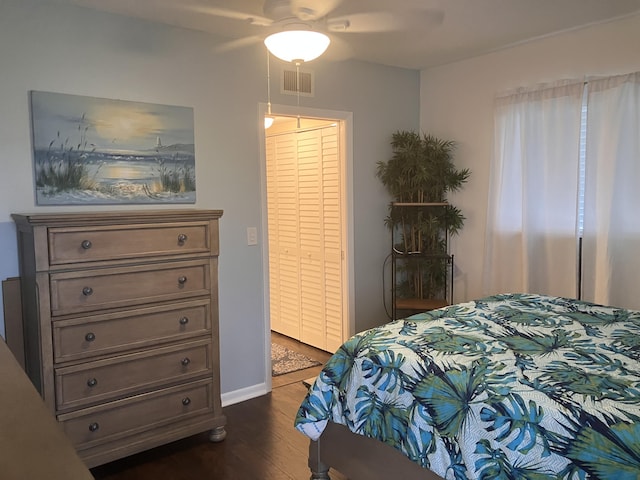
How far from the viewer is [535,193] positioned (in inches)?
143

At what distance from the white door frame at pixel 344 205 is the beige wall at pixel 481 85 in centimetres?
87

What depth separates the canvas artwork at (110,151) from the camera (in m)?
2.74

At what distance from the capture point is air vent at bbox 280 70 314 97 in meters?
3.62

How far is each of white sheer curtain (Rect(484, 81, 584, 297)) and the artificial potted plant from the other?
40 centimetres

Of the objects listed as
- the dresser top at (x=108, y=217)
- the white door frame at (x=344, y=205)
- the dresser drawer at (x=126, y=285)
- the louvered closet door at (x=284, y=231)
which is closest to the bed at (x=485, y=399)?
the dresser drawer at (x=126, y=285)

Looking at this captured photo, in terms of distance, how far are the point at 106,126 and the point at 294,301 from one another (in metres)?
2.56

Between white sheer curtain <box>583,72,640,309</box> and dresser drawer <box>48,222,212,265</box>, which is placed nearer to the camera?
dresser drawer <box>48,222,212,265</box>

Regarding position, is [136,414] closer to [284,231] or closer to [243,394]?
[243,394]

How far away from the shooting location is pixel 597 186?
3.29 m

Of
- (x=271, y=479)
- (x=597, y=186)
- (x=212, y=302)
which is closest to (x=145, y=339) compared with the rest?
(x=212, y=302)

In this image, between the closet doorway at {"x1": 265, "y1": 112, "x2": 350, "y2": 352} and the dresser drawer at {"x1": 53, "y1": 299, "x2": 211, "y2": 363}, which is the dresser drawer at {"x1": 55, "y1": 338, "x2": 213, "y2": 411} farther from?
the closet doorway at {"x1": 265, "y1": 112, "x2": 350, "y2": 352}

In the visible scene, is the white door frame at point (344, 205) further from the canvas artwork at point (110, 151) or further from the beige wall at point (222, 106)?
the canvas artwork at point (110, 151)

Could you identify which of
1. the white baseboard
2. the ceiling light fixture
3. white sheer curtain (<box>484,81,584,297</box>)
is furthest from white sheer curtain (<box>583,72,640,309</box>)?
the white baseboard


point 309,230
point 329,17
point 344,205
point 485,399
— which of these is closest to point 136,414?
point 485,399
